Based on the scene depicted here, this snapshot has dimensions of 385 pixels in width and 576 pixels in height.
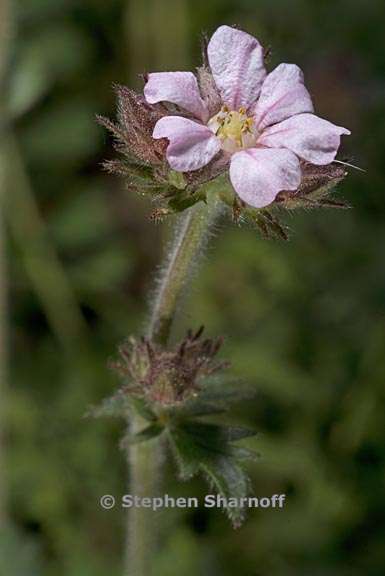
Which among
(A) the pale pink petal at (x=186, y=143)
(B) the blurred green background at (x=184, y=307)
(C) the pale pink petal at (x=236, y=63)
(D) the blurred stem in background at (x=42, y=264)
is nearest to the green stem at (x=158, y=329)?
(A) the pale pink petal at (x=186, y=143)

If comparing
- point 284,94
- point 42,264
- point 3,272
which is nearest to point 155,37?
point 42,264

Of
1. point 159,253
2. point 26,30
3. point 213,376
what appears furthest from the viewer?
point 159,253

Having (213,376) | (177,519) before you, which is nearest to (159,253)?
(177,519)

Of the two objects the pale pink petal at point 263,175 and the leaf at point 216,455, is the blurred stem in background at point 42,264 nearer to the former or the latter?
the leaf at point 216,455

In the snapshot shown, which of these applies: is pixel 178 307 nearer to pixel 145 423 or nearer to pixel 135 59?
pixel 145 423

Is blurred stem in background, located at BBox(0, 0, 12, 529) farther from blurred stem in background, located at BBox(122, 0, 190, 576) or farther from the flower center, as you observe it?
the flower center

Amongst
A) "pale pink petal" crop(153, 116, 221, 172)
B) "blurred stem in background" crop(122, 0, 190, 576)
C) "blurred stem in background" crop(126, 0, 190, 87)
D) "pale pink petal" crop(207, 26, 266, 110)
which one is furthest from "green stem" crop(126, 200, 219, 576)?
"blurred stem in background" crop(126, 0, 190, 87)

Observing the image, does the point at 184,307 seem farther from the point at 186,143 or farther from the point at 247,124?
the point at 186,143
